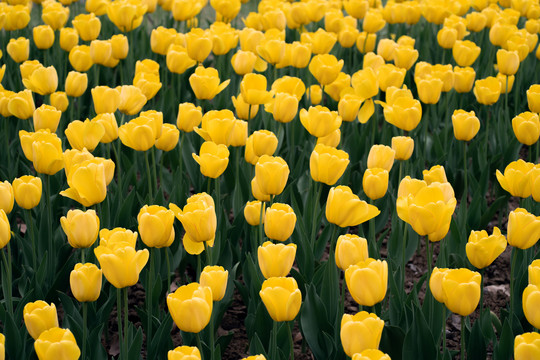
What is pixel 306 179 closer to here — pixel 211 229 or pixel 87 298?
pixel 211 229

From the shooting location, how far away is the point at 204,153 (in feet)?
7.57

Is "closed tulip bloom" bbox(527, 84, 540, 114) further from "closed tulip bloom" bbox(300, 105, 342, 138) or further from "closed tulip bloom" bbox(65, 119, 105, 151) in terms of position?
"closed tulip bloom" bbox(65, 119, 105, 151)

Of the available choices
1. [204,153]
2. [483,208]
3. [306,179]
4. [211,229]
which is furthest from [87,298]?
[483,208]

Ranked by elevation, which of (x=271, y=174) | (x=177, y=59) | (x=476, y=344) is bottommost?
(x=476, y=344)

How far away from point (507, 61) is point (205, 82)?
60.4 inches

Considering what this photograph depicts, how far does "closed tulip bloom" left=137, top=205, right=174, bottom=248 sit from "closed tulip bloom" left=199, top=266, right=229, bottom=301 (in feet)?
0.54

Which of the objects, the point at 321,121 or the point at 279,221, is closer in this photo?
the point at 279,221

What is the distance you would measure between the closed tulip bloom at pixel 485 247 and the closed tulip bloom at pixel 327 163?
1.57 feet

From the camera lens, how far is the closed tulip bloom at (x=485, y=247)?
192 cm

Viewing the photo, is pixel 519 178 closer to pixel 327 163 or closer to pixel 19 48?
pixel 327 163

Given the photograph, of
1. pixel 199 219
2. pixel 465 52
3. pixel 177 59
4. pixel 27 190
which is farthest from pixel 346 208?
pixel 465 52

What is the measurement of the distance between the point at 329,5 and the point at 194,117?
265 centimetres

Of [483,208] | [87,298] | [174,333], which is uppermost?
[87,298]

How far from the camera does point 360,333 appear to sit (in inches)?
60.4
